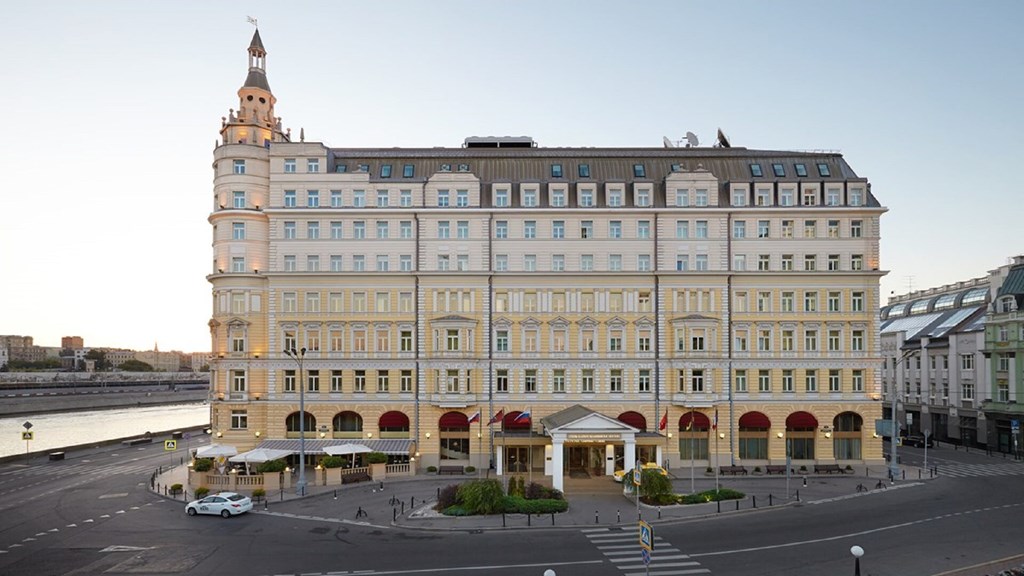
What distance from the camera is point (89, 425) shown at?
12962cm

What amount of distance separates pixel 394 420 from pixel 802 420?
37.1 metres

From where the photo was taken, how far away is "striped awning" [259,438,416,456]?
57.8 metres

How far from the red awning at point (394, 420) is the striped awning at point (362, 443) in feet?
4.53

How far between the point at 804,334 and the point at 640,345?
48.9ft

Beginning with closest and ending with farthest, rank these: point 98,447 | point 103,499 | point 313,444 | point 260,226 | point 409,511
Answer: point 409,511 < point 103,499 < point 313,444 < point 260,226 < point 98,447

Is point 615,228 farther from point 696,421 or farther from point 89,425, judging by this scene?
point 89,425

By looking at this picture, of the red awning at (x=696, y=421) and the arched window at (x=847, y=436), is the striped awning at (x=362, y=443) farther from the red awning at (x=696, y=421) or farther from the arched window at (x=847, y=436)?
the arched window at (x=847, y=436)

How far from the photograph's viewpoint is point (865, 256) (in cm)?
6147

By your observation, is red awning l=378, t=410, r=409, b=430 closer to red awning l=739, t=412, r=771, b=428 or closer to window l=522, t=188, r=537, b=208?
window l=522, t=188, r=537, b=208

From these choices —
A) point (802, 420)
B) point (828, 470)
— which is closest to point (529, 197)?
point (802, 420)

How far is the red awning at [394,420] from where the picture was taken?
61531 mm

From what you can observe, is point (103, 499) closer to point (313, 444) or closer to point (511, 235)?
point (313, 444)

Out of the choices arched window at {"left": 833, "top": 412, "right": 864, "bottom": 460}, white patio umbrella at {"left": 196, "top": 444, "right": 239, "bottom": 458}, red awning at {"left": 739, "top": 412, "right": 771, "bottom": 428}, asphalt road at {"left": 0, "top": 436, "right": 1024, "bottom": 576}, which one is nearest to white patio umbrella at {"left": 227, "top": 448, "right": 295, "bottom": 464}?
white patio umbrella at {"left": 196, "top": 444, "right": 239, "bottom": 458}

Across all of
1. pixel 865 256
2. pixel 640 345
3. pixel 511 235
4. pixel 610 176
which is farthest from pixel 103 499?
pixel 865 256
